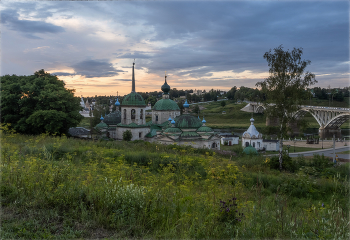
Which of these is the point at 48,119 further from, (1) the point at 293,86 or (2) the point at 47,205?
(1) the point at 293,86

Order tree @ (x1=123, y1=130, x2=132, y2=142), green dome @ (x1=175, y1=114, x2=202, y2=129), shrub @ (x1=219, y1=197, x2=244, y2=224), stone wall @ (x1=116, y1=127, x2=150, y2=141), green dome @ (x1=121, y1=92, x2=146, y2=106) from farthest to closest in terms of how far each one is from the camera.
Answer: green dome @ (x1=121, y1=92, x2=146, y2=106), stone wall @ (x1=116, y1=127, x2=150, y2=141), tree @ (x1=123, y1=130, x2=132, y2=142), green dome @ (x1=175, y1=114, x2=202, y2=129), shrub @ (x1=219, y1=197, x2=244, y2=224)

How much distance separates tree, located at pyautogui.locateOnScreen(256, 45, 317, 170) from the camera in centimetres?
1747

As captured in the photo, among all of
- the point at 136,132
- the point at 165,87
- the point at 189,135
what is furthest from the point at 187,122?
the point at 165,87

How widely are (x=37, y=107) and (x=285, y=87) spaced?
67.9 feet

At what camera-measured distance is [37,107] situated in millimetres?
21469

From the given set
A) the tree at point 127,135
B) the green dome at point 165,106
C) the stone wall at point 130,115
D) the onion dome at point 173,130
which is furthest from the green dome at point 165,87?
the onion dome at point 173,130

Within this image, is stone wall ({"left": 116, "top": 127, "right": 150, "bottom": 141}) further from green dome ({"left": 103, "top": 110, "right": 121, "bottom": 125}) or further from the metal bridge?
the metal bridge

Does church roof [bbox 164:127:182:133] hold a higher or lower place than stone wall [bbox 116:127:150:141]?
higher

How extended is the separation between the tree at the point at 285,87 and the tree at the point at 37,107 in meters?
17.1

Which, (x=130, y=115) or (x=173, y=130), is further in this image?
(x=130, y=115)

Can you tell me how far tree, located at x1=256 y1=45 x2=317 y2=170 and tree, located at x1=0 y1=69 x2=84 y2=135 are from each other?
1710cm

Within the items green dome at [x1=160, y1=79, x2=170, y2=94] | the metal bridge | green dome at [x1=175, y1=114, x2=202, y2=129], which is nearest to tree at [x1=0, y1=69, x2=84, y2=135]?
green dome at [x1=175, y1=114, x2=202, y2=129]

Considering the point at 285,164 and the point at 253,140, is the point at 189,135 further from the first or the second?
the point at 285,164

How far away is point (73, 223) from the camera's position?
4.20m
